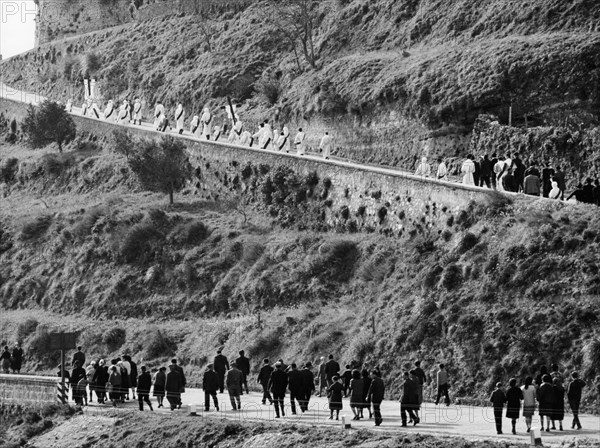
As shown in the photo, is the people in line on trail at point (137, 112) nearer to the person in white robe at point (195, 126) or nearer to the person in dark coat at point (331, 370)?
the person in white robe at point (195, 126)

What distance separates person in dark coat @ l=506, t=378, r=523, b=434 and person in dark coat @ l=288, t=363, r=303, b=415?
22.2 ft

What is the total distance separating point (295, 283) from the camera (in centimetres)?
5947

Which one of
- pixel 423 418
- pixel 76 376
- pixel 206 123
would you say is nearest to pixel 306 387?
pixel 423 418

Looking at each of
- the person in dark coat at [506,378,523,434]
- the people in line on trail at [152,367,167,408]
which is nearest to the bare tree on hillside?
the people in line on trail at [152,367,167,408]

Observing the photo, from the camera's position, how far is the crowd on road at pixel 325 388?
40.6 m

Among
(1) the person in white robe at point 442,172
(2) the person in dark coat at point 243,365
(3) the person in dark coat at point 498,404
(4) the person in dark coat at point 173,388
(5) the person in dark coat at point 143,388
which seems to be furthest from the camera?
(1) the person in white robe at point 442,172

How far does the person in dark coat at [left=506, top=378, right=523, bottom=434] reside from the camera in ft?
132

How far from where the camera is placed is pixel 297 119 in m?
73.2

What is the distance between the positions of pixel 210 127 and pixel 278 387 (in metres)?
31.0

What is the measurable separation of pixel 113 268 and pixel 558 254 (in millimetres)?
23022

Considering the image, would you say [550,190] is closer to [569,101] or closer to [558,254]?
[558,254]

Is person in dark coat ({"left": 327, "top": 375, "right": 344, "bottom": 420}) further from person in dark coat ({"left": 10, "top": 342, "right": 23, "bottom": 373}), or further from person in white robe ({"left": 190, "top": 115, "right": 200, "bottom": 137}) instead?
person in white robe ({"left": 190, "top": 115, "right": 200, "bottom": 137})

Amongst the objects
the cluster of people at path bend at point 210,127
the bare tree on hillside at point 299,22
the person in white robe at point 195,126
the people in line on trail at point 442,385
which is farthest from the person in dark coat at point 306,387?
the bare tree on hillside at point 299,22

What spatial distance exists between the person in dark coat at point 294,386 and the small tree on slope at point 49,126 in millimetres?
40707
